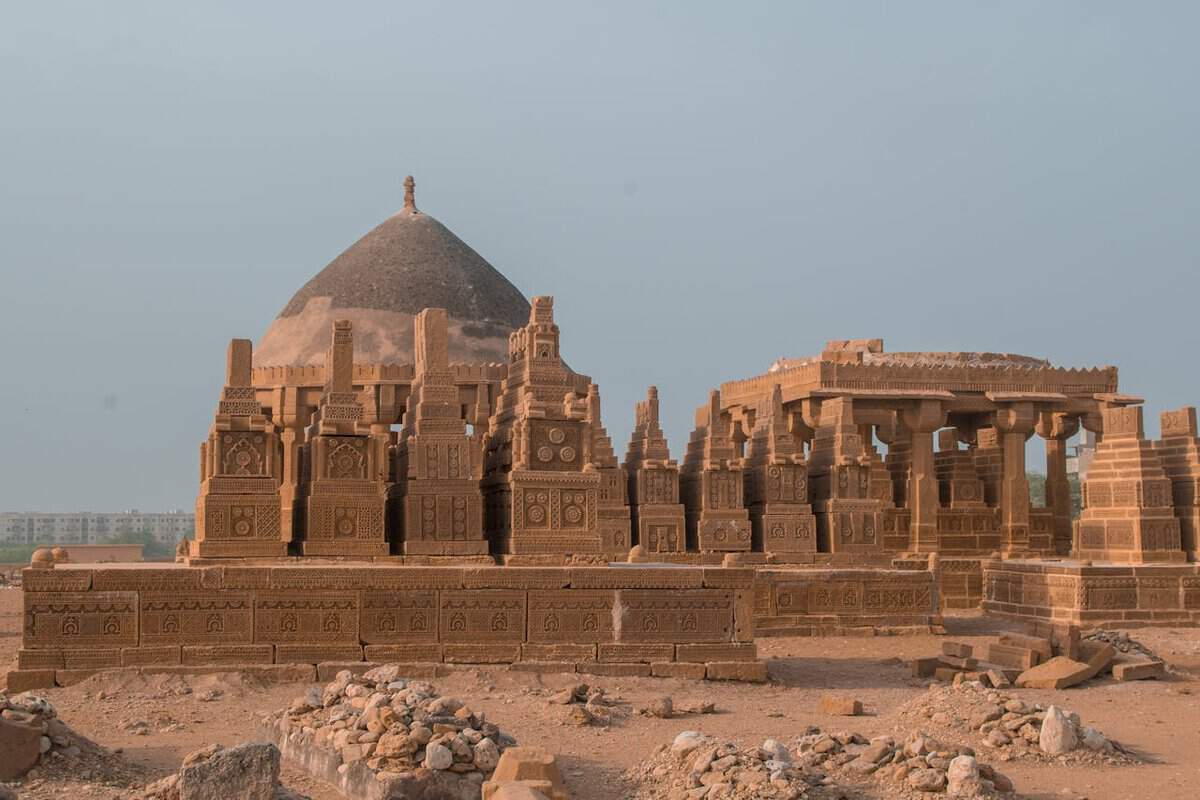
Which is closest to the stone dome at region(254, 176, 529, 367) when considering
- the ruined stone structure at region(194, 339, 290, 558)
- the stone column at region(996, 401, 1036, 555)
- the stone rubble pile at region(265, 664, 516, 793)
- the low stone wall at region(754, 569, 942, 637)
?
the stone column at region(996, 401, 1036, 555)

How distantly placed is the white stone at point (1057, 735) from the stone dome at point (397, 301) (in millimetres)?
20246

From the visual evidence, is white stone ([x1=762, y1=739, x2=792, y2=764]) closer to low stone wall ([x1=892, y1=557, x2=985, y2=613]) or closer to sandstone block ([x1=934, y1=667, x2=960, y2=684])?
sandstone block ([x1=934, y1=667, x2=960, y2=684])

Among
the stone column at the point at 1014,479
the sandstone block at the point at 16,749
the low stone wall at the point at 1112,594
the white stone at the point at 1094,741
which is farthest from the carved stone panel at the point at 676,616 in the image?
the stone column at the point at 1014,479

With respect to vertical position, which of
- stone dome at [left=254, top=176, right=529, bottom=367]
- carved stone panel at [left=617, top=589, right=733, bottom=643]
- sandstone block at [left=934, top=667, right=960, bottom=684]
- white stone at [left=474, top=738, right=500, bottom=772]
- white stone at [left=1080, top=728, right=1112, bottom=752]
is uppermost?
stone dome at [left=254, top=176, right=529, bottom=367]

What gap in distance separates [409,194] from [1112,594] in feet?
65.6

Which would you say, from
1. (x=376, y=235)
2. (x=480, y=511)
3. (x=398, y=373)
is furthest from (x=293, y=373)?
(x=480, y=511)

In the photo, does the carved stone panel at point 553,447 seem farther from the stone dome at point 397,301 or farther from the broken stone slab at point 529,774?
the stone dome at point 397,301

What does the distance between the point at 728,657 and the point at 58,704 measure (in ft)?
19.6

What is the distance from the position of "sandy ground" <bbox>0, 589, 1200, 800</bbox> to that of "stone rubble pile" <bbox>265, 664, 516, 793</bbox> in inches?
13.0

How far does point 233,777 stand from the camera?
25.0ft

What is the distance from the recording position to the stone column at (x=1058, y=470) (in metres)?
28.6

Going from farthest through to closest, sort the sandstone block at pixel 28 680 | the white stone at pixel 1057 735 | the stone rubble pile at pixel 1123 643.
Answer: the stone rubble pile at pixel 1123 643 < the sandstone block at pixel 28 680 < the white stone at pixel 1057 735

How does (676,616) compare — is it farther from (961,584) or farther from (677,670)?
(961,584)

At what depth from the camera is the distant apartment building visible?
11962 centimetres
